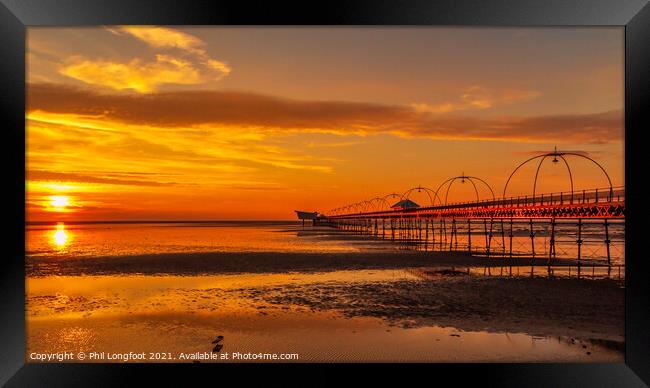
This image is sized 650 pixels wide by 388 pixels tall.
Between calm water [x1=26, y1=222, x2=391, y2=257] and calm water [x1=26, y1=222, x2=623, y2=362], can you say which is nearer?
calm water [x1=26, y1=222, x2=623, y2=362]

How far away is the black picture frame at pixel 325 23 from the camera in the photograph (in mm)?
10625

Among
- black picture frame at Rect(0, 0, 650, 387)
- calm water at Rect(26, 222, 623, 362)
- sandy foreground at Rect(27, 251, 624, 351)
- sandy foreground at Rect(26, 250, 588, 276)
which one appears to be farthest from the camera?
sandy foreground at Rect(26, 250, 588, 276)

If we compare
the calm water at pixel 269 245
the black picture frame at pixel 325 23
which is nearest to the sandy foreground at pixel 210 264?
the calm water at pixel 269 245

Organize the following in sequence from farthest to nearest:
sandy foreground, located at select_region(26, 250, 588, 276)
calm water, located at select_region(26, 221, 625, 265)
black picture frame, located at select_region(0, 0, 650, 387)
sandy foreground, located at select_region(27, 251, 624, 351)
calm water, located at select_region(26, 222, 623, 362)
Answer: calm water, located at select_region(26, 221, 625, 265) → sandy foreground, located at select_region(26, 250, 588, 276) → sandy foreground, located at select_region(27, 251, 624, 351) → calm water, located at select_region(26, 222, 623, 362) → black picture frame, located at select_region(0, 0, 650, 387)

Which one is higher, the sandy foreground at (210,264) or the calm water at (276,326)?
the calm water at (276,326)

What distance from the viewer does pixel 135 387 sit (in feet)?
34.6

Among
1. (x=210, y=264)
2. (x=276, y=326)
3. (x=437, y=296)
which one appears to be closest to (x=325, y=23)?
(x=276, y=326)

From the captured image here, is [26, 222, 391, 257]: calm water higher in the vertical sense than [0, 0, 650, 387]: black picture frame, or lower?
lower

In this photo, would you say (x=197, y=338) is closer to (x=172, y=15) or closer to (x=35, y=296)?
(x=172, y=15)

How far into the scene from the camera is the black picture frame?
1062cm

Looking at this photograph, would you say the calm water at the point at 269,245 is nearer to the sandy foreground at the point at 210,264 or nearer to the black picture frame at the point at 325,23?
the sandy foreground at the point at 210,264

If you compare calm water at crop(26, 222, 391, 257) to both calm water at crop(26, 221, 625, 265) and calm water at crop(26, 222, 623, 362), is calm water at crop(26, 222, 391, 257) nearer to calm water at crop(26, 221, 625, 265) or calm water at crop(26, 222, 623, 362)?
calm water at crop(26, 221, 625, 265)

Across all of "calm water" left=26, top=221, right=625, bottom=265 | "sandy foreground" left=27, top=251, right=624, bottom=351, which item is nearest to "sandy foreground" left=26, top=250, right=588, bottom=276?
"sandy foreground" left=27, top=251, right=624, bottom=351

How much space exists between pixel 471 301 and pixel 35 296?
707 inches
